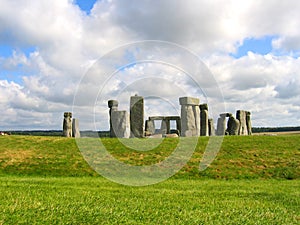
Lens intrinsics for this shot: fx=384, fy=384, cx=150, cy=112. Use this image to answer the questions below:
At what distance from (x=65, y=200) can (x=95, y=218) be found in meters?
2.52

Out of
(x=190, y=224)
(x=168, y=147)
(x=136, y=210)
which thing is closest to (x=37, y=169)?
(x=168, y=147)

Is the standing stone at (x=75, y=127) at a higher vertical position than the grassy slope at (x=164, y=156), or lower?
higher

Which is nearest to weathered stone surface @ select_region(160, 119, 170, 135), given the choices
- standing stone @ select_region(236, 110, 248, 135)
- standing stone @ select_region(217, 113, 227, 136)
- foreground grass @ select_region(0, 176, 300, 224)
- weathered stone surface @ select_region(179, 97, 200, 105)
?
standing stone @ select_region(217, 113, 227, 136)

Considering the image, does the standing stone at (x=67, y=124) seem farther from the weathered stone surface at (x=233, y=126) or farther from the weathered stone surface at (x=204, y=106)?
the weathered stone surface at (x=233, y=126)

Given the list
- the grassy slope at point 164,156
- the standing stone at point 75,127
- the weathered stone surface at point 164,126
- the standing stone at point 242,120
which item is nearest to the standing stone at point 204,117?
the standing stone at point 242,120

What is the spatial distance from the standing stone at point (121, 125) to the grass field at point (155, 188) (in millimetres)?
4223

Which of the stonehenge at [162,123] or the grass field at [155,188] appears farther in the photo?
the stonehenge at [162,123]

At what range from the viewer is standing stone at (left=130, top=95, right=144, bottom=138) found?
33344 mm

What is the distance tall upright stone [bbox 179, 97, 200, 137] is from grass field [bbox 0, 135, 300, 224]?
176 inches

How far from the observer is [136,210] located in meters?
9.85

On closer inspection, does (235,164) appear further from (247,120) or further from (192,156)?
(247,120)

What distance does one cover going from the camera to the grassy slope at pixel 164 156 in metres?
22.1

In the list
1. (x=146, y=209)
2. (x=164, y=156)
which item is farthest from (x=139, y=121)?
(x=146, y=209)

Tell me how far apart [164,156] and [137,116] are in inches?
357
